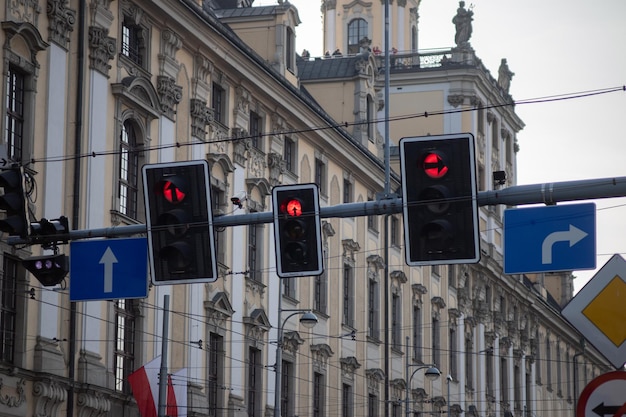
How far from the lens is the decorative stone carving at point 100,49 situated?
106 feet

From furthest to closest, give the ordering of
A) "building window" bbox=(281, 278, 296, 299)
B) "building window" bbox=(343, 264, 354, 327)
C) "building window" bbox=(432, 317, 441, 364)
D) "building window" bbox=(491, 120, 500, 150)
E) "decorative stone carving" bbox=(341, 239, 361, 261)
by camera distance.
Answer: "building window" bbox=(491, 120, 500, 150)
"building window" bbox=(432, 317, 441, 364)
"building window" bbox=(343, 264, 354, 327)
"decorative stone carving" bbox=(341, 239, 361, 261)
"building window" bbox=(281, 278, 296, 299)

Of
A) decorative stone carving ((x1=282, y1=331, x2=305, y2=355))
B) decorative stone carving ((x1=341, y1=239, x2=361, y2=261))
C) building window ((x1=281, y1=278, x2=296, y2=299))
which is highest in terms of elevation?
decorative stone carving ((x1=341, y1=239, x2=361, y2=261))

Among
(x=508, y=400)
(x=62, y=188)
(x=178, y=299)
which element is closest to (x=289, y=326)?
(x=178, y=299)

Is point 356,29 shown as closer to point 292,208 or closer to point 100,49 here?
point 100,49

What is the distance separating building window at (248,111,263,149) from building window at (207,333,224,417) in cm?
648

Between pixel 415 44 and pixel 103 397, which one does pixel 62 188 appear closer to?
pixel 103 397

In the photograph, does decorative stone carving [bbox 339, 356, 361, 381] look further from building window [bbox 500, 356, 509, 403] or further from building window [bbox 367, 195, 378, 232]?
building window [bbox 500, 356, 509, 403]

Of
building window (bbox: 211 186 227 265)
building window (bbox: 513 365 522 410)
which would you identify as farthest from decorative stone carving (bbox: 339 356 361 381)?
building window (bbox: 513 365 522 410)

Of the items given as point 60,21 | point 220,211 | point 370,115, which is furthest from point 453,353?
point 60,21

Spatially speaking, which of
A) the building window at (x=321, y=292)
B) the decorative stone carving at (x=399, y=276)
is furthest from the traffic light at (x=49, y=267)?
the decorative stone carving at (x=399, y=276)

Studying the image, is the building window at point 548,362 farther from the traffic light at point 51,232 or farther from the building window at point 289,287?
the traffic light at point 51,232

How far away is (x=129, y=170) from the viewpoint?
115 feet

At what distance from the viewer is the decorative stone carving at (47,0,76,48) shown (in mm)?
30547

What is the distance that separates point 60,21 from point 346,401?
874 inches
